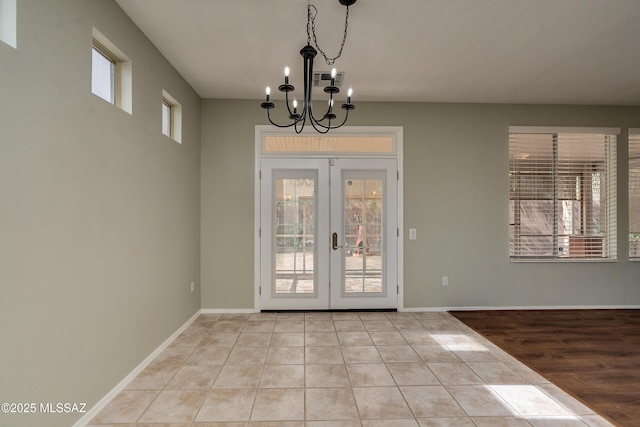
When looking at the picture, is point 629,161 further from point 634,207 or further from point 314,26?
point 314,26

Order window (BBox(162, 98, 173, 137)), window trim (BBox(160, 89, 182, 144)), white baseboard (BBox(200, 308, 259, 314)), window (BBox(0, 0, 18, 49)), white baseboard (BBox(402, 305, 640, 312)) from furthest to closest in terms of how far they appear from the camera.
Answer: white baseboard (BBox(402, 305, 640, 312)), white baseboard (BBox(200, 308, 259, 314)), window trim (BBox(160, 89, 182, 144)), window (BBox(162, 98, 173, 137)), window (BBox(0, 0, 18, 49))

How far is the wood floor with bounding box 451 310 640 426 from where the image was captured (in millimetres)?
2246

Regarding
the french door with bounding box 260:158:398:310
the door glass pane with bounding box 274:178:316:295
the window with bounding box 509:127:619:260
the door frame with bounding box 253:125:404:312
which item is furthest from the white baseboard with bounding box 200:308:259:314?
the window with bounding box 509:127:619:260

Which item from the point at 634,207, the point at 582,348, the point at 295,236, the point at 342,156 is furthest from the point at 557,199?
the point at 295,236

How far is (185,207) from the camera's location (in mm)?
3637

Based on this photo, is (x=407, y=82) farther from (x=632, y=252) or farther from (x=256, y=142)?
(x=632, y=252)

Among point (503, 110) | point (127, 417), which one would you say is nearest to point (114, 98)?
point (127, 417)

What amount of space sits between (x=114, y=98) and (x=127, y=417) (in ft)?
7.38

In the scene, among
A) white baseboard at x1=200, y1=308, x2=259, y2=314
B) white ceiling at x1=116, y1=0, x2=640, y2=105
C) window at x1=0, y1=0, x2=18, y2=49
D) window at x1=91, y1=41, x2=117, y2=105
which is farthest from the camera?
white baseboard at x1=200, y1=308, x2=259, y2=314

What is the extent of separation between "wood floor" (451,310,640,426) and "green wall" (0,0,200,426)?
10.8 ft

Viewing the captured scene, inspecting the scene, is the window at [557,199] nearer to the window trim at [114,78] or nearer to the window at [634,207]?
the window at [634,207]

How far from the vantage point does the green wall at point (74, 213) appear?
1475 mm

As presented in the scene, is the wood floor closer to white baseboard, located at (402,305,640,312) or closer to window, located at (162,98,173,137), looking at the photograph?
white baseboard, located at (402,305,640,312)

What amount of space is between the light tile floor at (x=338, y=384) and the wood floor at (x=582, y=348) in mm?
168
